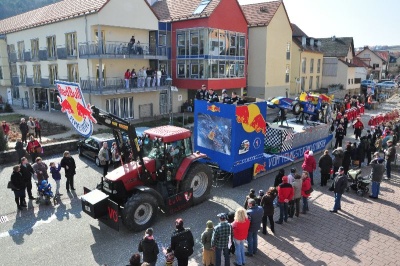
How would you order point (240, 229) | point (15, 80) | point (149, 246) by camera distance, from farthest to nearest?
point (15, 80)
point (240, 229)
point (149, 246)

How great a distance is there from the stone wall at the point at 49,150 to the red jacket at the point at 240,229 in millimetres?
12200

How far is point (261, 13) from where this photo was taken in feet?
117

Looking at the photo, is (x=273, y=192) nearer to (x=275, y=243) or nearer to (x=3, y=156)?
(x=275, y=243)

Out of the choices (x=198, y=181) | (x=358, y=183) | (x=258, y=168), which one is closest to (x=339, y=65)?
(x=358, y=183)

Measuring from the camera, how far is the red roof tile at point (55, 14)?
23761 millimetres

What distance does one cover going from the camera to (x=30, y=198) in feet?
36.9

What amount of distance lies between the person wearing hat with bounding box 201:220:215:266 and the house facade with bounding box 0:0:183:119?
60.5 ft

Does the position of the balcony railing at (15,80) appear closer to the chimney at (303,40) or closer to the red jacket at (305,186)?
the red jacket at (305,186)

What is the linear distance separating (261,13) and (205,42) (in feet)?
37.2

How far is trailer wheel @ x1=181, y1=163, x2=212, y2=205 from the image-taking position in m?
10.5

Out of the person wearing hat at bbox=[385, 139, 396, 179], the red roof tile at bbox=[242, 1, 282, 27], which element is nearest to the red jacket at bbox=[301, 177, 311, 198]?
the person wearing hat at bbox=[385, 139, 396, 179]

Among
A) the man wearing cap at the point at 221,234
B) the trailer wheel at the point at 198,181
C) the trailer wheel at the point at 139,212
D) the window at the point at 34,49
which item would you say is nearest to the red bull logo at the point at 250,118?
the trailer wheel at the point at 198,181

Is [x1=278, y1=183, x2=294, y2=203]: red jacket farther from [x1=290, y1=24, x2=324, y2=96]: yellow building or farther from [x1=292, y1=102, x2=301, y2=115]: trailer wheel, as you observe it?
[x1=290, y1=24, x2=324, y2=96]: yellow building

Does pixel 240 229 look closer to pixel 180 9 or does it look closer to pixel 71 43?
pixel 71 43
